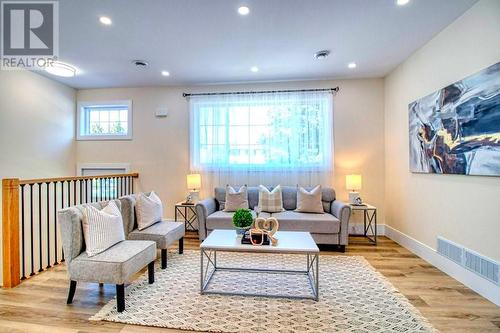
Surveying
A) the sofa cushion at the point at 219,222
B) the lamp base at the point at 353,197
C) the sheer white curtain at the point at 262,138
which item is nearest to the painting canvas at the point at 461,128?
the lamp base at the point at 353,197

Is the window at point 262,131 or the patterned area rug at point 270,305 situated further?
the window at point 262,131

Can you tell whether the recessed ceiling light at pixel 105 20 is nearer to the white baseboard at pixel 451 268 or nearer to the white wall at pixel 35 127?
the white wall at pixel 35 127

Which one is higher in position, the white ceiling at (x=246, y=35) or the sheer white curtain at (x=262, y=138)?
the white ceiling at (x=246, y=35)

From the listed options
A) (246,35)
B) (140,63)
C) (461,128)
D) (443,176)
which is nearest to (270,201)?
(443,176)

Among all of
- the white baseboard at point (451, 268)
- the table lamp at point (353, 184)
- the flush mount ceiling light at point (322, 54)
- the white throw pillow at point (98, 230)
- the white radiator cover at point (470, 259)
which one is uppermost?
the flush mount ceiling light at point (322, 54)

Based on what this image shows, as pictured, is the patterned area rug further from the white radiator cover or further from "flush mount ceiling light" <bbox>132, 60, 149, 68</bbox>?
"flush mount ceiling light" <bbox>132, 60, 149, 68</bbox>

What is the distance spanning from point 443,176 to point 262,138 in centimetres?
270

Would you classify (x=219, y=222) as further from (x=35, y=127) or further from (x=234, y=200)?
(x=35, y=127)

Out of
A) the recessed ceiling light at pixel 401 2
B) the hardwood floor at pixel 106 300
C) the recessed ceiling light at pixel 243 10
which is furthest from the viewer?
the recessed ceiling light at pixel 243 10

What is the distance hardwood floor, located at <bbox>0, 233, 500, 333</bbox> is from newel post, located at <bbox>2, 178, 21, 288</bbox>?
128 mm

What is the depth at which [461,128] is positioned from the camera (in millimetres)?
2574

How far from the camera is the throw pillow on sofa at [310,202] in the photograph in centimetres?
396

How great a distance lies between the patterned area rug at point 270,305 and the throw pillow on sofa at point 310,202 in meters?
1.10

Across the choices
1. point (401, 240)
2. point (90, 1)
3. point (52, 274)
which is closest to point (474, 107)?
point (401, 240)
